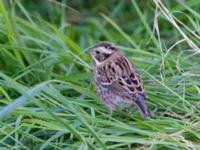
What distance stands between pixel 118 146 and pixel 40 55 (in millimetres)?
1757

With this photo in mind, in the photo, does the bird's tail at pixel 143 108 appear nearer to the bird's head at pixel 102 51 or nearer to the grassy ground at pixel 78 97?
the grassy ground at pixel 78 97

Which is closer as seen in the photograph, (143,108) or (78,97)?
(143,108)

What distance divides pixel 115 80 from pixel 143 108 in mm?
447

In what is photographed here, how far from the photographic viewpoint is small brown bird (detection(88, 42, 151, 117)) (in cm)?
507

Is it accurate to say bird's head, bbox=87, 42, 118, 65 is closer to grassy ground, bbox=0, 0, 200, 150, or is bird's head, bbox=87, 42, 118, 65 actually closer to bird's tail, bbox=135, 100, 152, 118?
grassy ground, bbox=0, 0, 200, 150

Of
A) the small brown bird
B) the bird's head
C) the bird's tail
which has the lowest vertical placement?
the bird's tail

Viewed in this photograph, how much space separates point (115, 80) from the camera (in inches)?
209

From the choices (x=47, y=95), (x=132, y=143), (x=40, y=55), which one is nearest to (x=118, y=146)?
(x=132, y=143)

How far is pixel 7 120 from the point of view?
16.3 ft

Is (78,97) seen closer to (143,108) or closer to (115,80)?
(115,80)

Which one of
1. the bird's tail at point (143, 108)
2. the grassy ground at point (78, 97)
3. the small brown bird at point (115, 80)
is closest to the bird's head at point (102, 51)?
the small brown bird at point (115, 80)

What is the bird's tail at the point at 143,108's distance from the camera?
491 cm

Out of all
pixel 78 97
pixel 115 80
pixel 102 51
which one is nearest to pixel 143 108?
pixel 115 80

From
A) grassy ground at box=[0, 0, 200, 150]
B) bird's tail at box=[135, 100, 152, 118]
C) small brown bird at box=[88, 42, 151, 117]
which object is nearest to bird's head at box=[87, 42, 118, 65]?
small brown bird at box=[88, 42, 151, 117]
